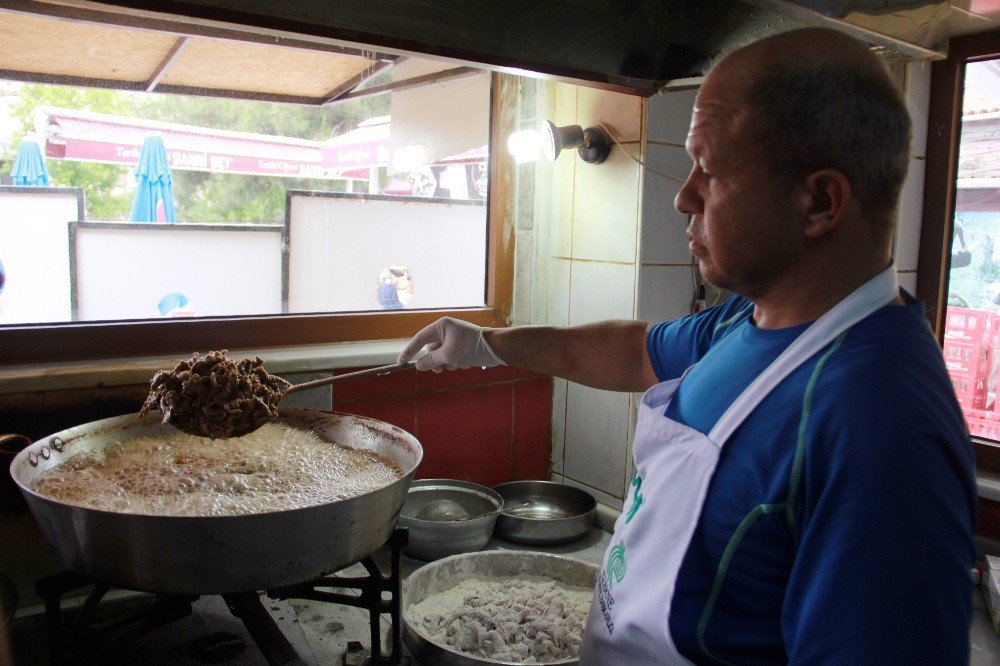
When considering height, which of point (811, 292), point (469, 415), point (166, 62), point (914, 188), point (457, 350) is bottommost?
point (469, 415)

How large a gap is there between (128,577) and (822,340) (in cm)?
91

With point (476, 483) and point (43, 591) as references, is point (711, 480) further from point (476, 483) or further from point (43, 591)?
point (476, 483)

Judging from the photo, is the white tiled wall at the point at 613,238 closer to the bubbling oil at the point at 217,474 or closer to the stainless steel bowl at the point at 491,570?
the stainless steel bowl at the point at 491,570

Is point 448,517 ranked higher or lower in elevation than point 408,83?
lower

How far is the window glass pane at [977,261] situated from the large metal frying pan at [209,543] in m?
1.67

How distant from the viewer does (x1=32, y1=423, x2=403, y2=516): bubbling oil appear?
1.09m

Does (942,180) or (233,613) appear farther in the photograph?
(942,180)

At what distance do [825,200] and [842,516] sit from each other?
346 millimetres

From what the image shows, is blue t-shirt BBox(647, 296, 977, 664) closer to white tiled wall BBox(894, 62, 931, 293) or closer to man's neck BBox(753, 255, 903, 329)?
man's neck BBox(753, 255, 903, 329)

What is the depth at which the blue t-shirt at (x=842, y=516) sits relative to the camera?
67cm

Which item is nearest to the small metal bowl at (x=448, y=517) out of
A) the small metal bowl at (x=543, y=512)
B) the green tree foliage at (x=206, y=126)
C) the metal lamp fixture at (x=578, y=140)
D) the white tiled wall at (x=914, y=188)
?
the small metal bowl at (x=543, y=512)

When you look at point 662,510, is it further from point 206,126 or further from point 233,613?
point 206,126

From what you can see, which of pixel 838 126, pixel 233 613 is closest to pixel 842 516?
pixel 838 126

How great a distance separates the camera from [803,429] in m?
0.78
